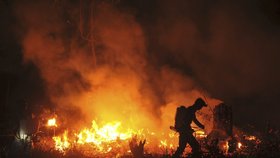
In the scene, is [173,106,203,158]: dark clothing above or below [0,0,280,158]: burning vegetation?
below

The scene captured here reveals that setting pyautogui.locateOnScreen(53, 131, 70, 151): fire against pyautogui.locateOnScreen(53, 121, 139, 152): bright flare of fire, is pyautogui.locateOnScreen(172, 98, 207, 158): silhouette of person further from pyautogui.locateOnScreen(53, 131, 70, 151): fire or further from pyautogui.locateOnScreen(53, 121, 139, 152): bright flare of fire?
pyautogui.locateOnScreen(53, 131, 70, 151): fire

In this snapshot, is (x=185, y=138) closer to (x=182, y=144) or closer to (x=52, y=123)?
(x=182, y=144)

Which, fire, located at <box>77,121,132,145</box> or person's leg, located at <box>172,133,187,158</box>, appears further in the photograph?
fire, located at <box>77,121,132,145</box>

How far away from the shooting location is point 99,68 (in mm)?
20922

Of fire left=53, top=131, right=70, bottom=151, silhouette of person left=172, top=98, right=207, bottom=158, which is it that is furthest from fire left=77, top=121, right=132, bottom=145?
silhouette of person left=172, top=98, right=207, bottom=158

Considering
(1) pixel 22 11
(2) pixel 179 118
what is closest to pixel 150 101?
(1) pixel 22 11

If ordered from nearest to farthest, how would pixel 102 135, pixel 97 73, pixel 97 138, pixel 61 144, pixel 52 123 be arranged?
pixel 61 144 < pixel 97 138 < pixel 102 135 < pixel 52 123 < pixel 97 73

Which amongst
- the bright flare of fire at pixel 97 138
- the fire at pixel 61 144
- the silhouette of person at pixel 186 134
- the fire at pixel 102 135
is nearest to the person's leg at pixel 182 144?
the silhouette of person at pixel 186 134

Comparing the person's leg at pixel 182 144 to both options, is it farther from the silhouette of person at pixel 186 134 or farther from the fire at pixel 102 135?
the fire at pixel 102 135

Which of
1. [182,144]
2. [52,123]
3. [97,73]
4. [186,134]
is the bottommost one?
[182,144]

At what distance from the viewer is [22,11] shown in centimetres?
2016

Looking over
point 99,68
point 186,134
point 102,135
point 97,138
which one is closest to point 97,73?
point 99,68

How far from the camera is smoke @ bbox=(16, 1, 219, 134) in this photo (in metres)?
20.0

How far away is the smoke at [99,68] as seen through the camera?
1995cm
